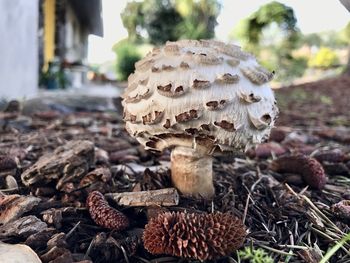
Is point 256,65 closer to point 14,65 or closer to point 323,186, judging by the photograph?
point 323,186

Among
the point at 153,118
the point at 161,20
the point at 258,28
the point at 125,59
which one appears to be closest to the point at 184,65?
the point at 153,118

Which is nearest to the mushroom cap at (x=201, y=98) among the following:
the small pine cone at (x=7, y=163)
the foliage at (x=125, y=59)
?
the small pine cone at (x=7, y=163)

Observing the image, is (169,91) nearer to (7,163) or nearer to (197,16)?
(7,163)

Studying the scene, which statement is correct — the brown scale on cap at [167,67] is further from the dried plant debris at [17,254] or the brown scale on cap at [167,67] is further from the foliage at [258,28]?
the foliage at [258,28]

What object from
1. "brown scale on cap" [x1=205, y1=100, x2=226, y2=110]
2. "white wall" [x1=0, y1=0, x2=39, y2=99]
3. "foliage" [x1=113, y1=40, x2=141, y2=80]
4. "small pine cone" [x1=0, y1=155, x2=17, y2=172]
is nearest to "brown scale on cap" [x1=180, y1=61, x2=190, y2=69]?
"brown scale on cap" [x1=205, y1=100, x2=226, y2=110]

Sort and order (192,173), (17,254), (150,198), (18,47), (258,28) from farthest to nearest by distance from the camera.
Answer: (258,28) < (18,47) < (192,173) < (150,198) < (17,254)

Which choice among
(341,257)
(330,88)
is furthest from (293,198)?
(330,88)
